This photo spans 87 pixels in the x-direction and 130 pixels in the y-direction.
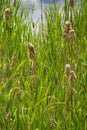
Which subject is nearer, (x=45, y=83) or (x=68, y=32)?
(x=68, y=32)

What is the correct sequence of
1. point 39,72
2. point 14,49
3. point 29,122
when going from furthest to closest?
point 14,49 → point 39,72 → point 29,122

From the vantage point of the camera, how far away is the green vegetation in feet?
6.15

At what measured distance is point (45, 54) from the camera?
2779 mm

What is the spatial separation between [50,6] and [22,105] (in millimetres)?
1787

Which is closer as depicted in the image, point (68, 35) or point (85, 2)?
point (68, 35)

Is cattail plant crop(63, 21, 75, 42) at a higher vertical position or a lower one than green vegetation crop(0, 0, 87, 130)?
higher

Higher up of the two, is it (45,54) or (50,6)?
(50,6)

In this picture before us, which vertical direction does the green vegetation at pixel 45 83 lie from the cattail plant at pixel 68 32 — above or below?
below

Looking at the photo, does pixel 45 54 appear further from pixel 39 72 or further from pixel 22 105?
pixel 22 105

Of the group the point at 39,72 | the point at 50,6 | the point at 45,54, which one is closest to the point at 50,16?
the point at 50,6

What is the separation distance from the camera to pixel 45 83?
216cm

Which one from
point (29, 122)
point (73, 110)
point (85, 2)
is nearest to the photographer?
point (29, 122)

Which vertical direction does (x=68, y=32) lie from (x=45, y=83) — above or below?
above

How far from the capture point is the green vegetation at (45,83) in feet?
6.15
